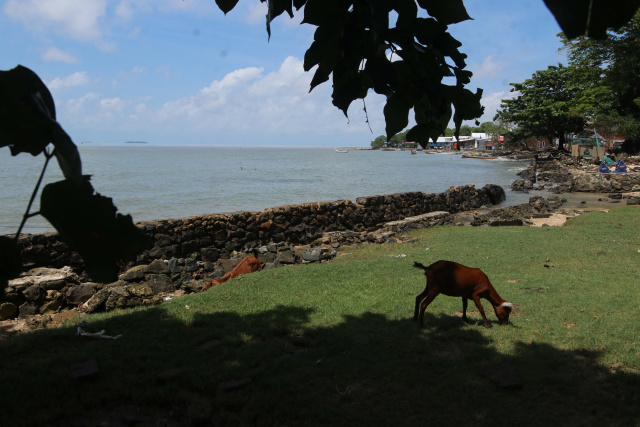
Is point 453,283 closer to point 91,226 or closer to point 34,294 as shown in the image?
point 91,226

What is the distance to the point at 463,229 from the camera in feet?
47.7

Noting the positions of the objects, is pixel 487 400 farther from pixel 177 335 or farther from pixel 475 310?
pixel 177 335

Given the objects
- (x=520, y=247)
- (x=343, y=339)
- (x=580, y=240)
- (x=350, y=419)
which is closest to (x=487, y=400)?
(x=350, y=419)

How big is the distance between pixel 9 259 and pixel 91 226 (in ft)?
1.27

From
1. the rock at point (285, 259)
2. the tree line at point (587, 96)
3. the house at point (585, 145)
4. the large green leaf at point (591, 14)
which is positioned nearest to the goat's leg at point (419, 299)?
the large green leaf at point (591, 14)

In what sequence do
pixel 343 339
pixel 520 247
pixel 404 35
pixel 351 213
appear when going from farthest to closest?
1. pixel 351 213
2. pixel 520 247
3. pixel 343 339
4. pixel 404 35

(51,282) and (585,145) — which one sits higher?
(585,145)

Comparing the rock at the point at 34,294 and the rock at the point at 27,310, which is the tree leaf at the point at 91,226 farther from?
the rock at the point at 34,294

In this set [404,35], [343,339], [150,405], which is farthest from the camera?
[343,339]

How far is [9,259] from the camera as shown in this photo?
5.08 feet

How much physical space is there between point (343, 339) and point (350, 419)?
1.51 m

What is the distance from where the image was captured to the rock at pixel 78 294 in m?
8.15

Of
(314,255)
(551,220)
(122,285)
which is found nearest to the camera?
(122,285)

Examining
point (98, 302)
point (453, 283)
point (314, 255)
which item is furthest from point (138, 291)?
point (453, 283)
